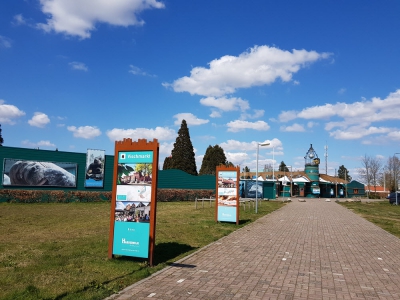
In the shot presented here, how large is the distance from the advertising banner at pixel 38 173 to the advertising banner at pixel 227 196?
17818mm

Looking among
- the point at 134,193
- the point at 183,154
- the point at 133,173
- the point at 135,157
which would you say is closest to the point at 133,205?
the point at 134,193

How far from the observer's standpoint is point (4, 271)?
6625 millimetres

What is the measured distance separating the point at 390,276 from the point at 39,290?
657 cm

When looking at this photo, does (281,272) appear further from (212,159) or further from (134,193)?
(212,159)

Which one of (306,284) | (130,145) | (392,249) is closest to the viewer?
(306,284)

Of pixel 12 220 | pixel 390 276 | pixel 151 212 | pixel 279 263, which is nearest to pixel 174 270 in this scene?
pixel 151 212

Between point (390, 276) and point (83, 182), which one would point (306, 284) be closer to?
point (390, 276)

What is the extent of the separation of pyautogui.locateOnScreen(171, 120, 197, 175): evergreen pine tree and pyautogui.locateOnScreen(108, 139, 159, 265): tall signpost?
58.8 m

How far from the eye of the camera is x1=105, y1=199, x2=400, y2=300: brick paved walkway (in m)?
5.77

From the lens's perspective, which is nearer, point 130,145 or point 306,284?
point 306,284

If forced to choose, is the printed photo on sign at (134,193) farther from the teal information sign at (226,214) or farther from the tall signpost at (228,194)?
the teal information sign at (226,214)

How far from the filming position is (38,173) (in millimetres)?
28000

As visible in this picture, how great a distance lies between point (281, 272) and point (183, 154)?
199 ft

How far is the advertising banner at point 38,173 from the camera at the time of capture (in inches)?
1054
